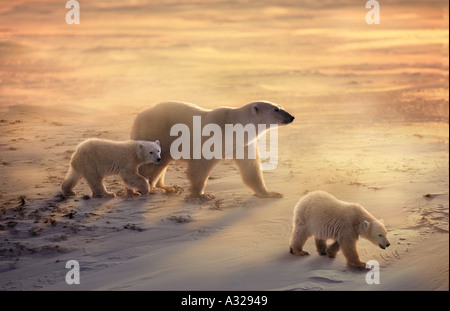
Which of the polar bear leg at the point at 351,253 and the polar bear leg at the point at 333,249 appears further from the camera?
the polar bear leg at the point at 333,249

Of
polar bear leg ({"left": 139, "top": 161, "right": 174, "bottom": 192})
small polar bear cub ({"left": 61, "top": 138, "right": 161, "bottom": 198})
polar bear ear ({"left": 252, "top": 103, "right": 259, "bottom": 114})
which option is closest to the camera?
small polar bear cub ({"left": 61, "top": 138, "right": 161, "bottom": 198})

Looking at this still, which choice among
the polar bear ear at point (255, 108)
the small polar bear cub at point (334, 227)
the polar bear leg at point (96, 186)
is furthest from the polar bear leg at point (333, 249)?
the polar bear leg at point (96, 186)

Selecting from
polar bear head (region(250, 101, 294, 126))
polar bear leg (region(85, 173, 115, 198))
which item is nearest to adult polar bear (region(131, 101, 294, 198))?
polar bear head (region(250, 101, 294, 126))

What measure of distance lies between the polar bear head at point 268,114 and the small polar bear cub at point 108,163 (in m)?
1.90

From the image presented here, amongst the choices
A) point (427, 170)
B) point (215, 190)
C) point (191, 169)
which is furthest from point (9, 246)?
point (427, 170)

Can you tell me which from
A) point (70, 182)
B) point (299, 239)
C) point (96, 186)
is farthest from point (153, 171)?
point (299, 239)

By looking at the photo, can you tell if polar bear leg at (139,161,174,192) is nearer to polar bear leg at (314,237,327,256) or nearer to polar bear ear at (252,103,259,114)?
polar bear ear at (252,103,259,114)

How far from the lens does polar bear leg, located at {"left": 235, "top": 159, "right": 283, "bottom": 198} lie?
33.0 feet

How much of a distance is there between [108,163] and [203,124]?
6.24 feet

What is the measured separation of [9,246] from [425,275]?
5.31 m

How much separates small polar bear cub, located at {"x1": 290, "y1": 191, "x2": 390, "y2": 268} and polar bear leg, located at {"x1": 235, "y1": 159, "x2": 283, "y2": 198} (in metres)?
3.10

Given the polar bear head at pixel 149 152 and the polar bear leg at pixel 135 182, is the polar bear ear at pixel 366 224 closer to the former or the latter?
the polar bear head at pixel 149 152

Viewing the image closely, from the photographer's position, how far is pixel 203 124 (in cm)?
1017

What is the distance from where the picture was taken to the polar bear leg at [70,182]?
9.67 meters
